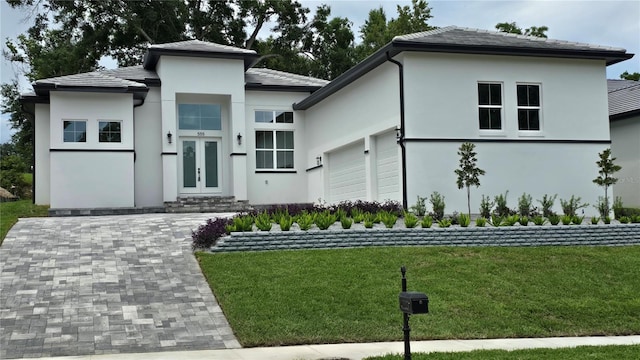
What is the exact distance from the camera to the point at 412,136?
1700cm

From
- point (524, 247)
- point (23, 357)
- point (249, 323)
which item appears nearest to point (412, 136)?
point (524, 247)

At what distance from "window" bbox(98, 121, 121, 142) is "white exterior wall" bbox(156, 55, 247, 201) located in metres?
1.54

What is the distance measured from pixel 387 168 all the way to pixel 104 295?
9.93 meters

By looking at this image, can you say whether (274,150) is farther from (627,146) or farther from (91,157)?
(627,146)

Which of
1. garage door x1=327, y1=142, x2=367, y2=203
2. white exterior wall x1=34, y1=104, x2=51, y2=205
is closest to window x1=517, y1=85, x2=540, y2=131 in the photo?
garage door x1=327, y1=142, x2=367, y2=203

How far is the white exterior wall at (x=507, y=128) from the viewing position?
17.1m

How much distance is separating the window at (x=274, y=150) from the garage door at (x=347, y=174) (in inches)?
92.1

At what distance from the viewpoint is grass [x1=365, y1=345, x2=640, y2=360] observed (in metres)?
7.24

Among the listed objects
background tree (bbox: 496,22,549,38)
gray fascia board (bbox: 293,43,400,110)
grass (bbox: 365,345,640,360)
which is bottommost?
grass (bbox: 365,345,640,360)

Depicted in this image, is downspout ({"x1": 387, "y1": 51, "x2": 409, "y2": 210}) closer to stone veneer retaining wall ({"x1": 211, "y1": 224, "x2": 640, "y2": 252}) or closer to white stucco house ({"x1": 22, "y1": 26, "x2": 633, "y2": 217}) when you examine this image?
white stucco house ({"x1": 22, "y1": 26, "x2": 633, "y2": 217})

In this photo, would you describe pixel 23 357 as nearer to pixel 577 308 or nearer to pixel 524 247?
pixel 577 308

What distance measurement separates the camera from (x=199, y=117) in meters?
23.8

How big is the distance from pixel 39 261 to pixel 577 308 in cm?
949

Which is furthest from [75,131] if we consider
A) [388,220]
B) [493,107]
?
[493,107]
